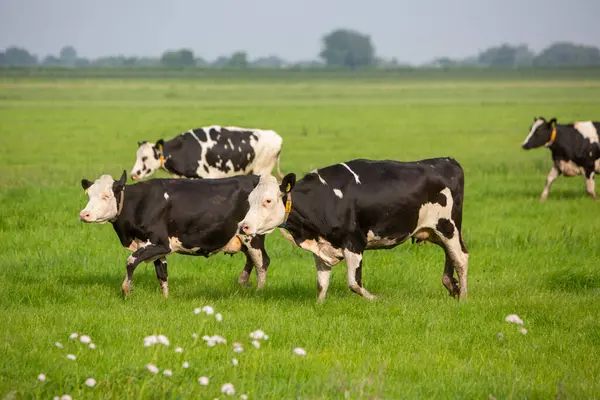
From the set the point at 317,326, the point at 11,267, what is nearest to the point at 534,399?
the point at 317,326

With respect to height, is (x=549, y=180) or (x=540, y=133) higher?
(x=540, y=133)

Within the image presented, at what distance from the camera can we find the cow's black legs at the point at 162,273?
1107 cm

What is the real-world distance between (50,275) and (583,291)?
620 cm

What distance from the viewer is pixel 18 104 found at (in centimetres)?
6588

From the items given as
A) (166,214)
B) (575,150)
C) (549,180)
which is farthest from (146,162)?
(166,214)

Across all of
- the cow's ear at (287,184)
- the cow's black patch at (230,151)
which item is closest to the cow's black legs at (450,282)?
the cow's ear at (287,184)

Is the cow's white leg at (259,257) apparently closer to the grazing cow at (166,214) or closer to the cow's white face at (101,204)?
the grazing cow at (166,214)

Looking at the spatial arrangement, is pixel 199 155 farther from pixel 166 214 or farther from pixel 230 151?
pixel 166 214

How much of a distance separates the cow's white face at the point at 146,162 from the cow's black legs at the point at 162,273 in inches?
378

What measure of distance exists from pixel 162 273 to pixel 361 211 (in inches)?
89.6

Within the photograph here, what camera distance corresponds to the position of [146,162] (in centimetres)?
2070

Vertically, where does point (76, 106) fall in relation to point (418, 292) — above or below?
below

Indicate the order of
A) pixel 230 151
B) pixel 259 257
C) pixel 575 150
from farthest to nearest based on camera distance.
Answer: pixel 230 151
pixel 575 150
pixel 259 257

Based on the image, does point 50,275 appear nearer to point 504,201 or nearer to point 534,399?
point 534,399
